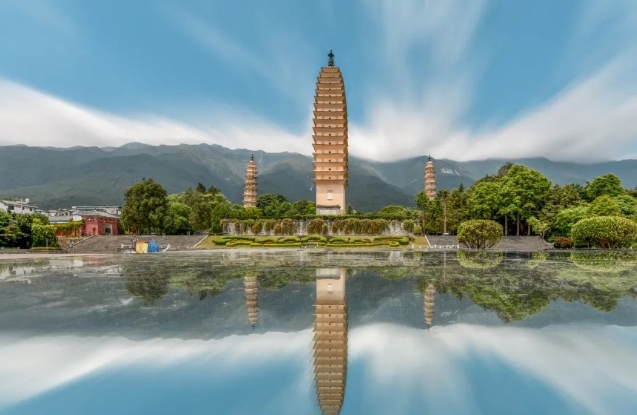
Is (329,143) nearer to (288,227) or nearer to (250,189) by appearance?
(288,227)

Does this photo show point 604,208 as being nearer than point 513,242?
Yes

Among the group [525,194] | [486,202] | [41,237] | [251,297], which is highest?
[525,194]

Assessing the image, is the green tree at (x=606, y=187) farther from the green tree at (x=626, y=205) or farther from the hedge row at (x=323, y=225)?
the hedge row at (x=323, y=225)

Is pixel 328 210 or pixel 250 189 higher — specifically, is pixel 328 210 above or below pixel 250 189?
below

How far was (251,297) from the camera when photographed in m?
9.86

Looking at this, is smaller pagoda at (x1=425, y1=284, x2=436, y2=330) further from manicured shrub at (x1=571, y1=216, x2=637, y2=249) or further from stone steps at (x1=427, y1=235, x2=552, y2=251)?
stone steps at (x1=427, y1=235, x2=552, y2=251)

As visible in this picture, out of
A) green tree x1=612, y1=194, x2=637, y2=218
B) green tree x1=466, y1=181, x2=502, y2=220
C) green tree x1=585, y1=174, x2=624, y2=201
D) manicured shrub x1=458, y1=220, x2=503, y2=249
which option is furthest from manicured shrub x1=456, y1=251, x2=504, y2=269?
green tree x1=585, y1=174, x2=624, y2=201

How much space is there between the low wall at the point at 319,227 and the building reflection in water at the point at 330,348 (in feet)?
114

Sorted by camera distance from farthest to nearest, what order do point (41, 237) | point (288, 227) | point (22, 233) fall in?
point (288, 227) → point (41, 237) → point (22, 233)

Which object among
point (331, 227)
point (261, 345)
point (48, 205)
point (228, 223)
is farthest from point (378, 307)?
point (48, 205)

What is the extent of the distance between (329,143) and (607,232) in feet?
124

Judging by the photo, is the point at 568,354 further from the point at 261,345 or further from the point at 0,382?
the point at 0,382

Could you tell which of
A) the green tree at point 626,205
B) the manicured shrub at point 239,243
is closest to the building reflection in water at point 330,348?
the manicured shrub at point 239,243

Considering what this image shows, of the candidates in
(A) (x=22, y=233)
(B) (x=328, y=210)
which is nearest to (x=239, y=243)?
(A) (x=22, y=233)
